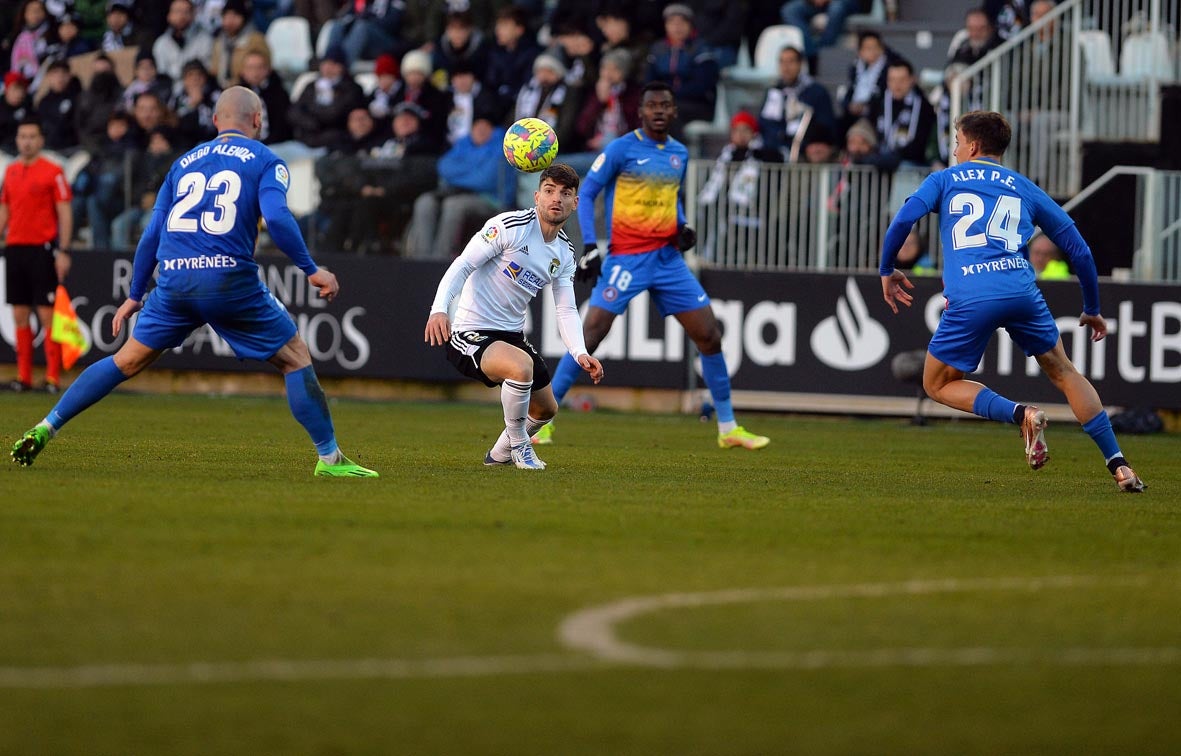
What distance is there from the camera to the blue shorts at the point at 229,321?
29.4 ft

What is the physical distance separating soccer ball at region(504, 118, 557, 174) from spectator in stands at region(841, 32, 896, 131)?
776cm

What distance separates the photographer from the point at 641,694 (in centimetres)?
444

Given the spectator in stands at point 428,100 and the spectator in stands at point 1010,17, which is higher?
the spectator in stands at point 1010,17

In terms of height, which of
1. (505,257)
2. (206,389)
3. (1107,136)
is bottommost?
(206,389)

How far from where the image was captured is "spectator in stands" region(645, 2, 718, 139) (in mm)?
19797

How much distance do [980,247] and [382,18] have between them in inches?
569

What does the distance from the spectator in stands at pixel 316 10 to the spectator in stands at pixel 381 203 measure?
5947 millimetres

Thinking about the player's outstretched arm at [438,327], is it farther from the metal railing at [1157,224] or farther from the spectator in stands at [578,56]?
the spectator in stands at [578,56]

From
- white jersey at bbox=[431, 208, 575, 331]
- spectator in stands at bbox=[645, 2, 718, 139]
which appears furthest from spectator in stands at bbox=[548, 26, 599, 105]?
white jersey at bbox=[431, 208, 575, 331]

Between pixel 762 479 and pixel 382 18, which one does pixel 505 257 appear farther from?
pixel 382 18

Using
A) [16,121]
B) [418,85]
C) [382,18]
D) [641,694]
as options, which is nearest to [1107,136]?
[418,85]

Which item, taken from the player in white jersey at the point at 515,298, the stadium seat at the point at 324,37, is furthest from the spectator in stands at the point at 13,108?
the player in white jersey at the point at 515,298

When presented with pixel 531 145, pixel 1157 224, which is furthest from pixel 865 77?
pixel 531 145

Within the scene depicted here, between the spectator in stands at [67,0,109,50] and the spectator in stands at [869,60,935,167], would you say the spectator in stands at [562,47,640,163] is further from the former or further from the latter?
the spectator in stands at [67,0,109,50]
